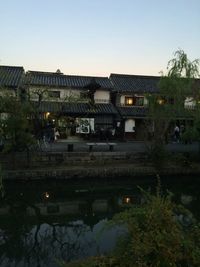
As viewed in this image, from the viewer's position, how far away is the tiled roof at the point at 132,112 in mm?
34062

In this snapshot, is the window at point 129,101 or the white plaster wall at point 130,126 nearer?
the white plaster wall at point 130,126

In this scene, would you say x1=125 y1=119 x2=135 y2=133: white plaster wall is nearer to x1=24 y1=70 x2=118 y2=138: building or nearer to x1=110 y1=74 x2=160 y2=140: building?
x1=110 y1=74 x2=160 y2=140: building

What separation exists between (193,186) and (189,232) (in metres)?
14.8

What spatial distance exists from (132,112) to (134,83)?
4663 mm

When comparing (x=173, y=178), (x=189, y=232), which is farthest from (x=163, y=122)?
(x=189, y=232)

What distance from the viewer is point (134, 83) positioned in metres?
37.6

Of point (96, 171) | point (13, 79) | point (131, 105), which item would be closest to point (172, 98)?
point (96, 171)

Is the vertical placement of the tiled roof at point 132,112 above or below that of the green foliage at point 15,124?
above

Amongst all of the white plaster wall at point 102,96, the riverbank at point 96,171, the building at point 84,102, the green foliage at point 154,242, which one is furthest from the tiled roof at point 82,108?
the green foliage at point 154,242

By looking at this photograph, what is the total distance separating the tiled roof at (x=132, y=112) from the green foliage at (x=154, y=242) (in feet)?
88.1

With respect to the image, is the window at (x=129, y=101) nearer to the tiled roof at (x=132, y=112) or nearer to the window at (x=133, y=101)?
the window at (x=133, y=101)

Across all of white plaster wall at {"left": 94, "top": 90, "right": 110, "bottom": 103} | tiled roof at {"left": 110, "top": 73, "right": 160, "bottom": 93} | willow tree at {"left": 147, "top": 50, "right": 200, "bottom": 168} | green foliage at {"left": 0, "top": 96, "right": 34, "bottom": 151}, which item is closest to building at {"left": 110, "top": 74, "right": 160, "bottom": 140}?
tiled roof at {"left": 110, "top": 73, "right": 160, "bottom": 93}

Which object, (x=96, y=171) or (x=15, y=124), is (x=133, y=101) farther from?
(x=15, y=124)

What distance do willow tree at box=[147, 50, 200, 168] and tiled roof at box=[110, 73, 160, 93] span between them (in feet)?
36.7
